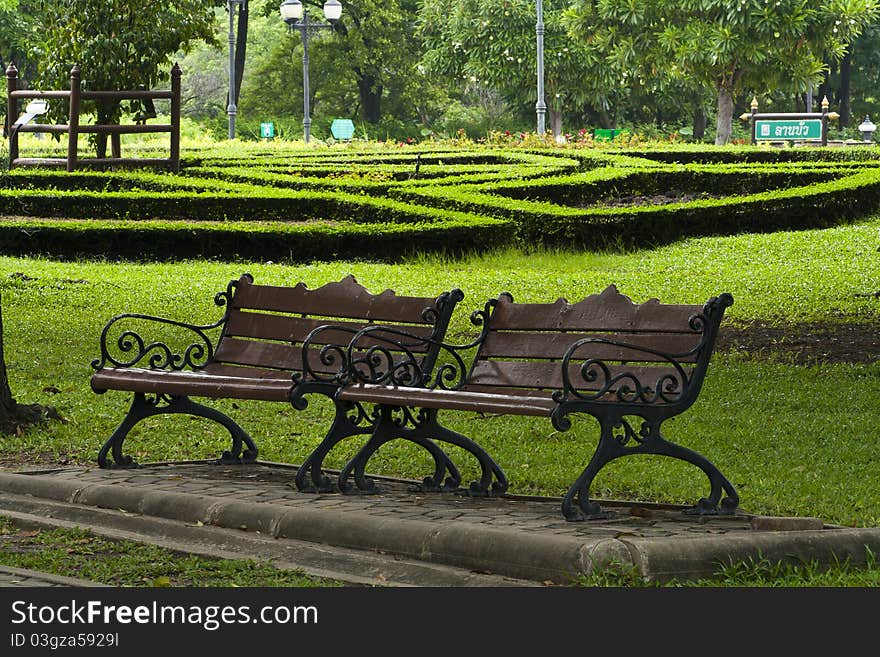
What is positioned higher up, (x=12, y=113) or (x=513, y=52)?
(x=513, y=52)

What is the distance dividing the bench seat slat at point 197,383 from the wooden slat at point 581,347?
95 centimetres

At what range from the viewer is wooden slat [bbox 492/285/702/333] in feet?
21.1

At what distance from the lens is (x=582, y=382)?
22.4ft

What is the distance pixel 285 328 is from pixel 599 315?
5.81 ft

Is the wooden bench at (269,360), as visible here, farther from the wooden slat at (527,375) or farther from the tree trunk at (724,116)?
the tree trunk at (724,116)

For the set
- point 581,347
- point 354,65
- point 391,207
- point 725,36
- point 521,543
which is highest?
point 354,65

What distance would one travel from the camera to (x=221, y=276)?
15398mm

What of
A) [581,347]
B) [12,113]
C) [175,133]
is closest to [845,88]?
[12,113]

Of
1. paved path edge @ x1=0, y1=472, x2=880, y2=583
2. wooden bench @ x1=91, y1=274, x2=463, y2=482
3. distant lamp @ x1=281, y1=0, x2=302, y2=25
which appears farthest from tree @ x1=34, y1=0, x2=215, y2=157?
paved path edge @ x1=0, y1=472, x2=880, y2=583

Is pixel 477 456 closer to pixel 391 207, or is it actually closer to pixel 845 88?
pixel 391 207

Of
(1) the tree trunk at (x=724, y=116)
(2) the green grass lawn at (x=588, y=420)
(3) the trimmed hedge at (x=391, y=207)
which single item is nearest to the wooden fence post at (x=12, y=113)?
(3) the trimmed hedge at (x=391, y=207)

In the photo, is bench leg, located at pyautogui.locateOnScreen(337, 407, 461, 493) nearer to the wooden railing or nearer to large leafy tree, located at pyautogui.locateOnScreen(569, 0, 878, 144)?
the wooden railing

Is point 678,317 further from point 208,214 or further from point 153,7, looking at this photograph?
point 153,7

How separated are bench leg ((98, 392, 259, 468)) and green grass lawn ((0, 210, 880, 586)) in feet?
0.79
